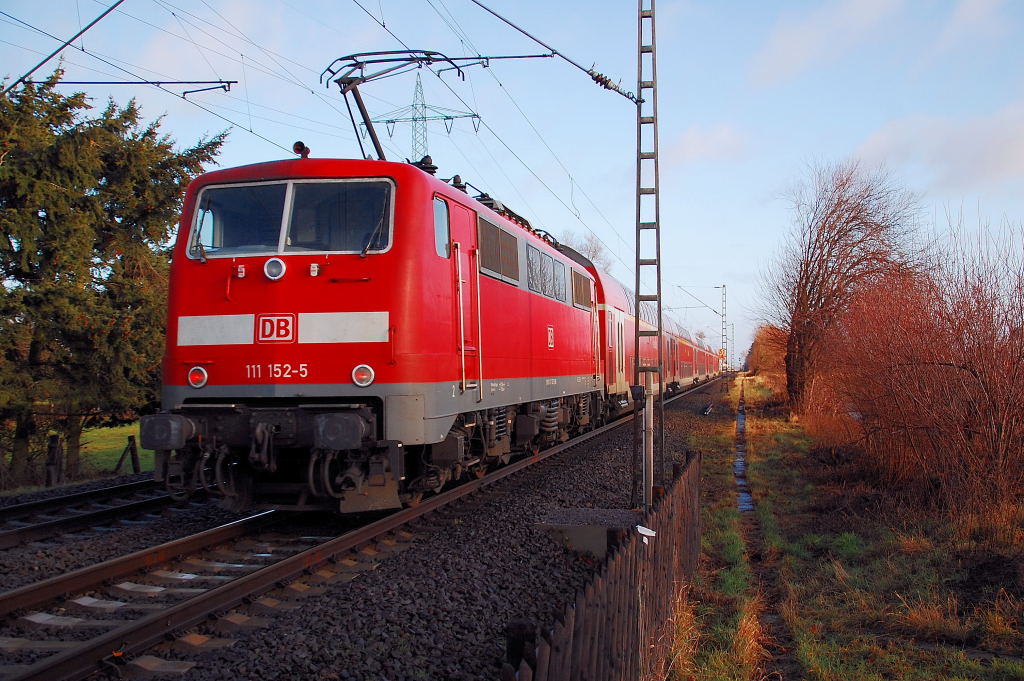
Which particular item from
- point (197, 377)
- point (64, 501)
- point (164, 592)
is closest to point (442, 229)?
point (197, 377)

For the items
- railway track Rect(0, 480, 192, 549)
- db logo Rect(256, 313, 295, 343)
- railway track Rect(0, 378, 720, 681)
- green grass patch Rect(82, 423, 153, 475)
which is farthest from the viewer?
green grass patch Rect(82, 423, 153, 475)

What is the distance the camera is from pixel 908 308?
A: 938cm

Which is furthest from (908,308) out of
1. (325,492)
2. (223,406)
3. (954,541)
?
(223,406)

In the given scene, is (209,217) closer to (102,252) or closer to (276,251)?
(276,251)

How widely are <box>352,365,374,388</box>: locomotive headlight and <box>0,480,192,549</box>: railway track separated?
3404 mm

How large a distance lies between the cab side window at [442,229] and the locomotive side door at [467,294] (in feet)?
0.40

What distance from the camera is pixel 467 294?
28.4 feet

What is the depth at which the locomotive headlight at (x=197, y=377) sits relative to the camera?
24.4 feet

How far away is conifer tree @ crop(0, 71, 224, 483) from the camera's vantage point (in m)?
15.4

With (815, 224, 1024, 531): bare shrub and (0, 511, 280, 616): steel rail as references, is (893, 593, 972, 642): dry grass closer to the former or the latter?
(815, 224, 1024, 531): bare shrub

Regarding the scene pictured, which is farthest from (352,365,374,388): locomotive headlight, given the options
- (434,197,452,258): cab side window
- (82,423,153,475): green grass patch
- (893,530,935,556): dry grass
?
(82,423,153,475): green grass patch

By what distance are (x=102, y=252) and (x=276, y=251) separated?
42.2 feet

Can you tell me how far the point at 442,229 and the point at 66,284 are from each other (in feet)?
35.7

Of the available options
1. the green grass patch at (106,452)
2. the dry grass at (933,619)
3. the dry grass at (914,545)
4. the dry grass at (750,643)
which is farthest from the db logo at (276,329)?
the green grass patch at (106,452)
